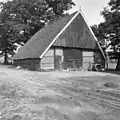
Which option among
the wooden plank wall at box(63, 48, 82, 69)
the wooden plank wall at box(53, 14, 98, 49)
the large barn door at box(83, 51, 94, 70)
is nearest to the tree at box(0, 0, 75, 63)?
the wooden plank wall at box(53, 14, 98, 49)

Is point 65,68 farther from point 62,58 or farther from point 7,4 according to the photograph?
point 7,4

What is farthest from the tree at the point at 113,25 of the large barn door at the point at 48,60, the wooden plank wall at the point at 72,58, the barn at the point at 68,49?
the large barn door at the point at 48,60

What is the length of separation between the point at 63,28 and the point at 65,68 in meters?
5.58

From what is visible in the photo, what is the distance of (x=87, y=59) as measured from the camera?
1006 inches

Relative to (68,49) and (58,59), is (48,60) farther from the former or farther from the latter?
(68,49)

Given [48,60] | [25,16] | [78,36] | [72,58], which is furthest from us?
[25,16]

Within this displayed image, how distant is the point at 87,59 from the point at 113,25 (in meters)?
6.53

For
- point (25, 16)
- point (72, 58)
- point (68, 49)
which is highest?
point (25, 16)

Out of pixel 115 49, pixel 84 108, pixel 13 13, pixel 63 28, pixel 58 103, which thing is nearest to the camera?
pixel 84 108

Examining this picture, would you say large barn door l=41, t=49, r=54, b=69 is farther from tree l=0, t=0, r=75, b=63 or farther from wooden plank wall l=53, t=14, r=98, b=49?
tree l=0, t=0, r=75, b=63

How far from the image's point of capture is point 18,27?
130ft

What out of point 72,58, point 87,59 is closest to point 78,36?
point 72,58

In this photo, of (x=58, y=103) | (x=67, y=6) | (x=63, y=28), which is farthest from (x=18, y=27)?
(x=58, y=103)

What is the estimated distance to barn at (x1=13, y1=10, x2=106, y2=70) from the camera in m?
22.8
